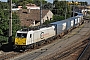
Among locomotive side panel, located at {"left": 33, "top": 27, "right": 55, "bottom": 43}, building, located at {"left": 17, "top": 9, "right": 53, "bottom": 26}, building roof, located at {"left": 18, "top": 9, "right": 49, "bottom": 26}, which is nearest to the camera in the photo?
locomotive side panel, located at {"left": 33, "top": 27, "right": 55, "bottom": 43}

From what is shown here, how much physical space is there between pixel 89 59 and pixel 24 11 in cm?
4239

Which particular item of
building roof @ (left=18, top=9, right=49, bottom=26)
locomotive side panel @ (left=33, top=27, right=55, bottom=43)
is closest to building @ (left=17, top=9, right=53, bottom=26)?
building roof @ (left=18, top=9, right=49, bottom=26)

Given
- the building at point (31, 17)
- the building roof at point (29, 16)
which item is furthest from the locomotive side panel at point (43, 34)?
the building roof at point (29, 16)

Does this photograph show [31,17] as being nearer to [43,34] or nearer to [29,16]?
[29,16]

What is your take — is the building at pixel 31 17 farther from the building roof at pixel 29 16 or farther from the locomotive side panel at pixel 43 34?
the locomotive side panel at pixel 43 34

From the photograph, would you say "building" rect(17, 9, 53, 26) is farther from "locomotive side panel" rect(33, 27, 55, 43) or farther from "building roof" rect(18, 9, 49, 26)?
"locomotive side panel" rect(33, 27, 55, 43)

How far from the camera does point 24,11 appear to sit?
206 feet

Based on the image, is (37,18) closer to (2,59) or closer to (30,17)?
(30,17)

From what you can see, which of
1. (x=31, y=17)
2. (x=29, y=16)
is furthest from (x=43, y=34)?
(x=29, y=16)

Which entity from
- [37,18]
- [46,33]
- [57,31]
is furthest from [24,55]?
[37,18]

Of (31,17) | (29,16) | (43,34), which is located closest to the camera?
(43,34)

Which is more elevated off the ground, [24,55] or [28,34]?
[28,34]

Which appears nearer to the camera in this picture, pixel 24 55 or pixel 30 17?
pixel 24 55

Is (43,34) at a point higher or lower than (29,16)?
higher
